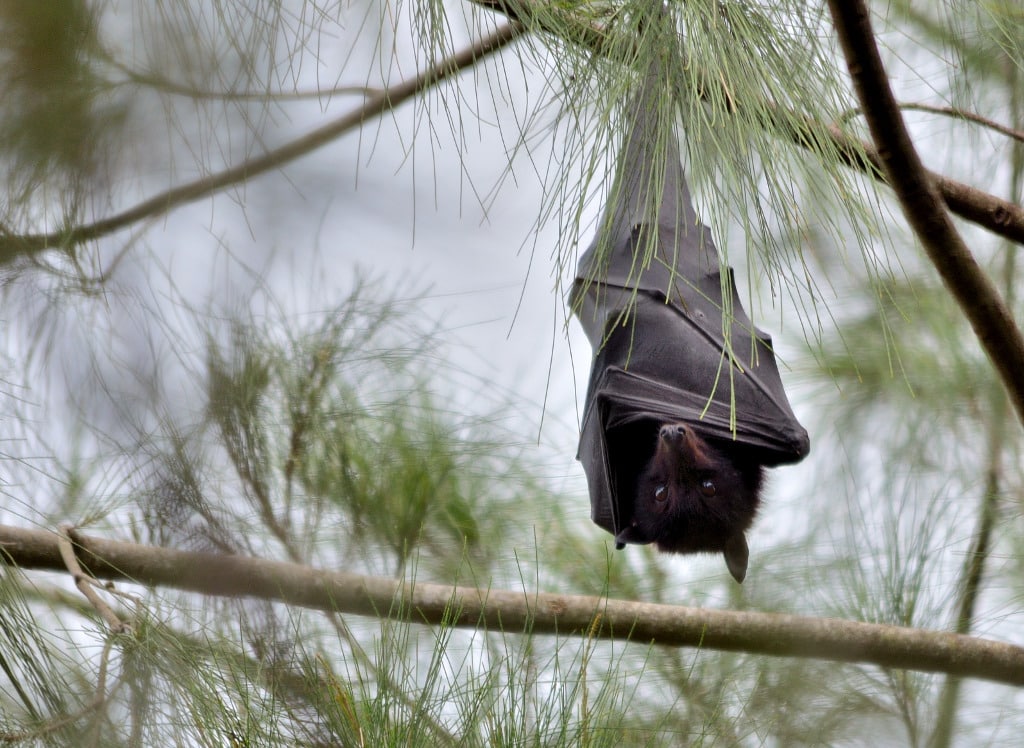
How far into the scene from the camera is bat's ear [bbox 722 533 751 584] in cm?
241

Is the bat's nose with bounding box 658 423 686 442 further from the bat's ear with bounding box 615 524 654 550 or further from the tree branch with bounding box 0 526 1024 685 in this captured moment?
the tree branch with bounding box 0 526 1024 685

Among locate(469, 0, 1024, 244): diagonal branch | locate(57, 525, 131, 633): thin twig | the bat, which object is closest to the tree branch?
locate(57, 525, 131, 633): thin twig

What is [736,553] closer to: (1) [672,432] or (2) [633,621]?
(1) [672,432]

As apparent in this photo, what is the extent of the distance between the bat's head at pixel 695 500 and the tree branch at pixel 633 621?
48 centimetres

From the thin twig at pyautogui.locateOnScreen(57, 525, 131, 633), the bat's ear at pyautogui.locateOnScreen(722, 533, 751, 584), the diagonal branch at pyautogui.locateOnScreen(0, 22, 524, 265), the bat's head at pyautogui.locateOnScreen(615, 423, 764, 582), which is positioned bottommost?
the thin twig at pyautogui.locateOnScreen(57, 525, 131, 633)

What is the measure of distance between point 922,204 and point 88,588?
120cm

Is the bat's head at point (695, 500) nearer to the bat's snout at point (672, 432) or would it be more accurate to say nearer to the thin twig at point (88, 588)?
the bat's snout at point (672, 432)

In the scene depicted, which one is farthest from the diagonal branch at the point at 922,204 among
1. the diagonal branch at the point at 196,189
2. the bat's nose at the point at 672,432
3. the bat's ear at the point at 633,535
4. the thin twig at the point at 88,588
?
the thin twig at the point at 88,588

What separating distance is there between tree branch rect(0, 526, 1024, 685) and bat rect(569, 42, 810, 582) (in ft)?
1.46

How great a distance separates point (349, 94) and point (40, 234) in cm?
68

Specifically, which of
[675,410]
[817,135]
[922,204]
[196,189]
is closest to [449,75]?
[196,189]

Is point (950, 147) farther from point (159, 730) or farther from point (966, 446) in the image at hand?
point (159, 730)

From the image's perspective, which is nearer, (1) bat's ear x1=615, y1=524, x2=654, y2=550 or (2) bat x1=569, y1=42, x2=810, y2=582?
(2) bat x1=569, y1=42, x2=810, y2=582

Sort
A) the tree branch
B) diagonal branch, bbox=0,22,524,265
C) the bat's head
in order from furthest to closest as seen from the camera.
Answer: the bat's head → the tree branch → diagonal branch, bbox=0,22,524,265
